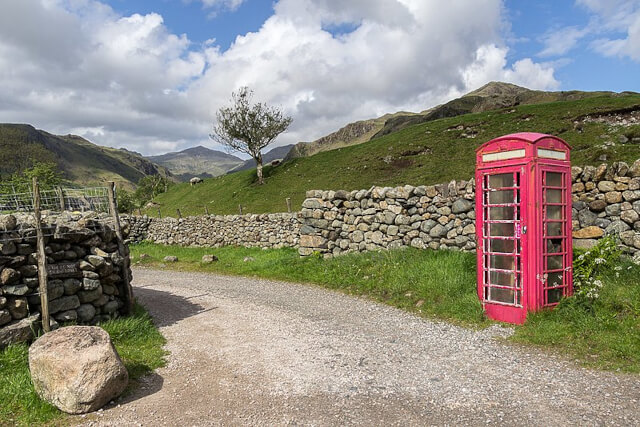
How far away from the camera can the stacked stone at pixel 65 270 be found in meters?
6.23

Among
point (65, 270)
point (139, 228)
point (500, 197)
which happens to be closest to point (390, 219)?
point (500, 197)

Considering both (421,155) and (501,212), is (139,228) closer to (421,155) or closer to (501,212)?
(421,155)

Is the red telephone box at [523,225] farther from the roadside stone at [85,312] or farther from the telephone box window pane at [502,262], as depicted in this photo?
the roadside stone at [85,312]

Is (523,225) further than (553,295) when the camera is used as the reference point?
No

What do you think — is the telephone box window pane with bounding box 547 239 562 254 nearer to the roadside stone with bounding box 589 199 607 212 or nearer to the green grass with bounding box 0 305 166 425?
the roadside stone with bounding box 589 199 607 212

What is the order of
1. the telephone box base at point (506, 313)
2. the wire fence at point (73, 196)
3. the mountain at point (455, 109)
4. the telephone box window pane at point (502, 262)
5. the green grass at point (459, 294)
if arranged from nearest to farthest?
the green grass at point (459, 294) < the telephone box base at point (506, 313) < the telephone box window pane at point (502, 262) < the wire fence at point (73, 196) < the mountain at point (455, 109)

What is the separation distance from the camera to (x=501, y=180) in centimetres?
747

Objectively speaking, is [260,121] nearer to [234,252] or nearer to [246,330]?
[234,252]

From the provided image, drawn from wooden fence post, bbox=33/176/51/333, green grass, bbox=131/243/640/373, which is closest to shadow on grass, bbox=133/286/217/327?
wooden fence post, bbox=33/176/51/333

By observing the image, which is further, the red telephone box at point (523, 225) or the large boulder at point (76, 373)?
the red telephone box at point (523, 225)

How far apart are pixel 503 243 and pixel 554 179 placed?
4.81 feet

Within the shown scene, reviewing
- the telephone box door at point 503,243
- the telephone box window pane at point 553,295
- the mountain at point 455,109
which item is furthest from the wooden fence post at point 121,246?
the mountain at point 455,109

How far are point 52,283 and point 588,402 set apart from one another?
25.5 feet

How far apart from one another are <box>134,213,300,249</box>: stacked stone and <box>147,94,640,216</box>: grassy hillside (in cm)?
723
